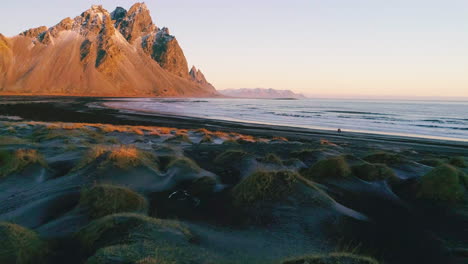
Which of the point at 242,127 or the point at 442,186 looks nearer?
the point at 442,186


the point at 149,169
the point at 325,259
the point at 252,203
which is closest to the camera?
the point at 325,259

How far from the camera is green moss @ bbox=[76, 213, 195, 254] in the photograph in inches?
197

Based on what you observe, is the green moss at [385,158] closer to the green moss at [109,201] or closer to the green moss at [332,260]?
the green moss at [332,260]

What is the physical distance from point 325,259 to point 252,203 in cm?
378

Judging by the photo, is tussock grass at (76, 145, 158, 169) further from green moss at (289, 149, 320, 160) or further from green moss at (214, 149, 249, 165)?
green moss at (289, 149, 320, 160)

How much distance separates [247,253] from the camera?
18.1ft

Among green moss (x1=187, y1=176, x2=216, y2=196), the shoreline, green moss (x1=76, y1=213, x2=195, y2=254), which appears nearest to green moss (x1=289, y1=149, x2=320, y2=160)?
green moss (x1=187, y1=176, x2=216, y2=196)

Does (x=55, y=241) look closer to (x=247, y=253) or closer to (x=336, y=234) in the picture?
(x=247, y=253)

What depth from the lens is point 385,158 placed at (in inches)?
583

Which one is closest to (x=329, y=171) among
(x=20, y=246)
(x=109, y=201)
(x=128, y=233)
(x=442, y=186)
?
(x=442, y=186)

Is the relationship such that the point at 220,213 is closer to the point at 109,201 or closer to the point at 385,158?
the point at 109,201

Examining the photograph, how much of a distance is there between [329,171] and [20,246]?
31.5 feet

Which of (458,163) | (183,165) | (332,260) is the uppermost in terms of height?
(332,260)

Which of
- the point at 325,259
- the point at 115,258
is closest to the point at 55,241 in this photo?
the point at 115,258
